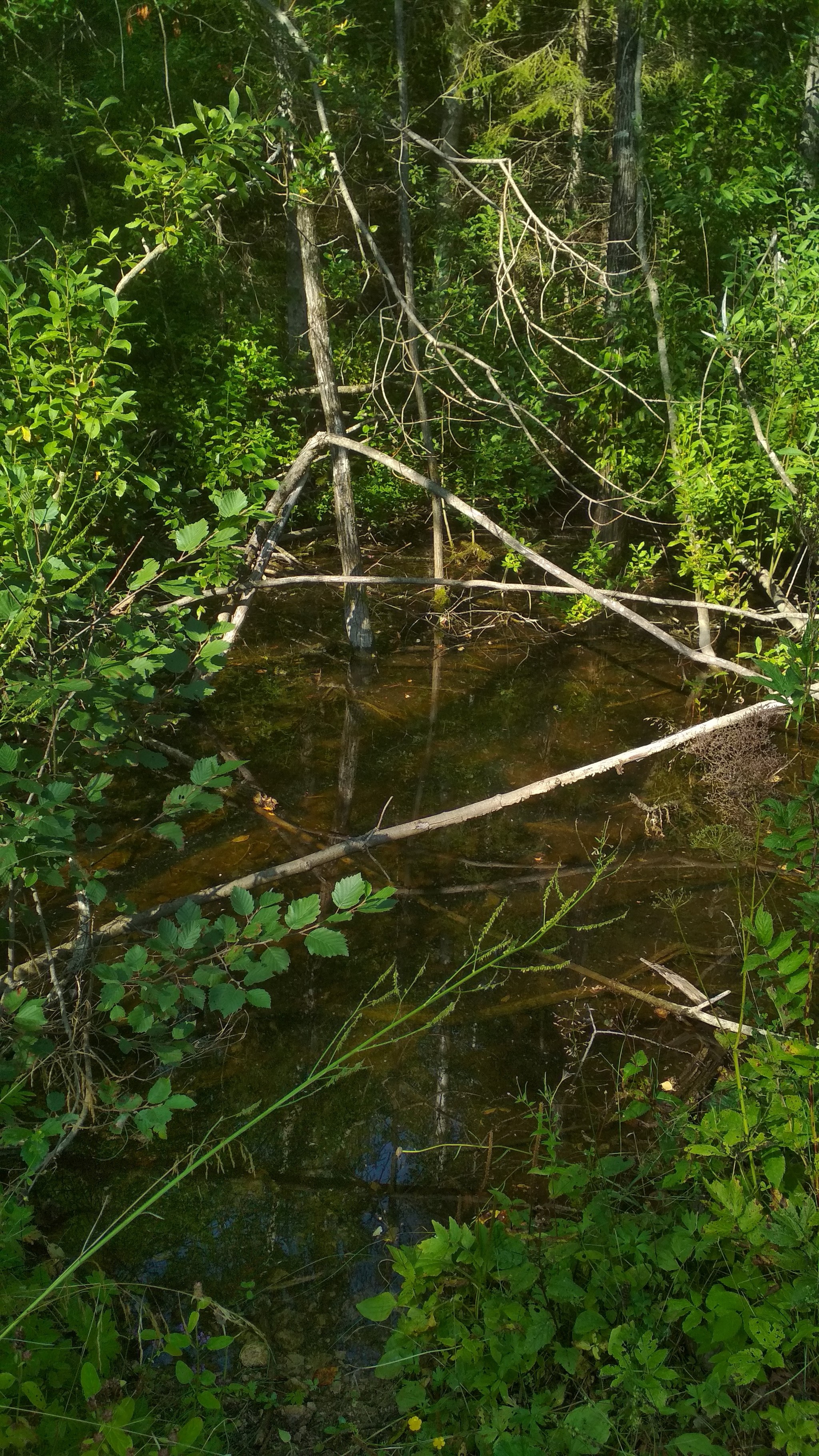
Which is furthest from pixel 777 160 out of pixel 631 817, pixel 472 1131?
pixel 472 1131

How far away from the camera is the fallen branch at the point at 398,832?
13.0 ft

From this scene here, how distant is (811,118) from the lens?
944 cm

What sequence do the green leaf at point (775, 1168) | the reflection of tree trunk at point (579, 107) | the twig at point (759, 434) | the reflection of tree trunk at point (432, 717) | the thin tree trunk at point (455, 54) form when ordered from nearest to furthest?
the green leaf at point (775, 1168) → the reflection of tree trunk at point (432, 717) → the twig at point (759, 434) → the thin tree trunk at point (455, 54) → the reflection of tree trunk at point (579, 107)

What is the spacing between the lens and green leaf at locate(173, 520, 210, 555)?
321cm

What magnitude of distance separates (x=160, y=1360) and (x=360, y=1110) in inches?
46.9

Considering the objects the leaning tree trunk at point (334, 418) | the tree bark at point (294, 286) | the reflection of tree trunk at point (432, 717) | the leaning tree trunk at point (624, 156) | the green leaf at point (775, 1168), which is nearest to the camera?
the green leaf at point (775, 1168)

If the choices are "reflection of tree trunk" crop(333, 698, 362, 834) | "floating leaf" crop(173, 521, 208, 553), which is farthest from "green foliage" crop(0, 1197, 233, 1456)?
"reflection of tree trunk" crop(333, 698, 362, 834)

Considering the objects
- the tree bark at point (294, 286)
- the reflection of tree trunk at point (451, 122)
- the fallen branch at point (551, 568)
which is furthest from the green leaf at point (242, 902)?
the tree bark at point (294, 286)

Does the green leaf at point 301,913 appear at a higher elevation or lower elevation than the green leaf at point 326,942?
higher

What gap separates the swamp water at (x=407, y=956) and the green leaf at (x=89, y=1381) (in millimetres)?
860

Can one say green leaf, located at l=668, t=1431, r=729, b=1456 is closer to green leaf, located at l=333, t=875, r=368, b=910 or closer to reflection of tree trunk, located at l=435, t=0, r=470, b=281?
green leaf, located at l=333, t=875, r=368, b=910

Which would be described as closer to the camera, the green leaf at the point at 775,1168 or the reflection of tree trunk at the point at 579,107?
the green leaf at the point at 775,1168

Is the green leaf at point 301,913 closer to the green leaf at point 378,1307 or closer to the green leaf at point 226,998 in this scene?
the green leaf at point 226,998

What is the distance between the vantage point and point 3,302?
394 centimetres
